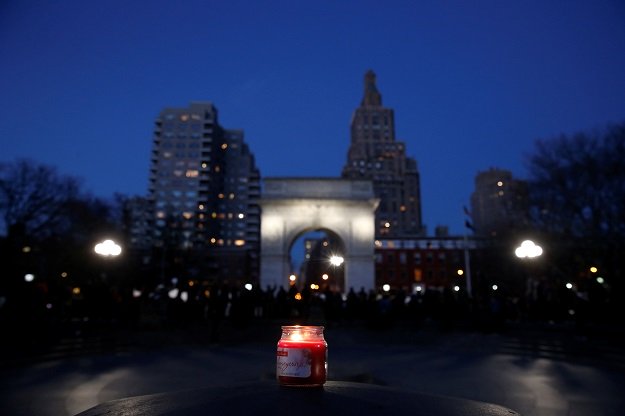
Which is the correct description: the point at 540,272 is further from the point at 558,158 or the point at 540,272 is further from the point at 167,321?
the point at 167,321

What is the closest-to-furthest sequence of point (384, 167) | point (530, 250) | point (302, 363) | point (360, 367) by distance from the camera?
point (302, 363)
point (360, 367)
point (530, 250)
point (384, 167)

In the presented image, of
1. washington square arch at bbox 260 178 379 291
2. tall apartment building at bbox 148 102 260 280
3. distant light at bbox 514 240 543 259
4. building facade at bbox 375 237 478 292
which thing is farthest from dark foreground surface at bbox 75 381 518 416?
tall apartment building at bbox 148 102 260 280

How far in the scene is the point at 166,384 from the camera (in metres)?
6.84

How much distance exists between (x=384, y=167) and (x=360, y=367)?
112 m

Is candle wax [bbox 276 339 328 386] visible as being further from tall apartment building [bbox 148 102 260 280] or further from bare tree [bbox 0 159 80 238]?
tall apartment building [bbox 148 102 260 280]

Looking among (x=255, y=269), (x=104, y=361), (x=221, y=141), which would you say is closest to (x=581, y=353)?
(x=104, y=361)

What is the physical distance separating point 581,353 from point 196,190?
89578 mm

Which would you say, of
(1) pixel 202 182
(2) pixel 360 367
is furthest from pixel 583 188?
(1) pixel 202 182

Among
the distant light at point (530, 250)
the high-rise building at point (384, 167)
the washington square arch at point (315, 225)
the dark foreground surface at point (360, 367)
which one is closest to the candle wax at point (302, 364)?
the dark foreground surface at point (360, 367)

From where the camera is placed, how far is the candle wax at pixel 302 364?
2.65 m

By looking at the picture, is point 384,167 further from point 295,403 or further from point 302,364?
point 295,403

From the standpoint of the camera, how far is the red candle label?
8.67ft

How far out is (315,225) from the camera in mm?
31375

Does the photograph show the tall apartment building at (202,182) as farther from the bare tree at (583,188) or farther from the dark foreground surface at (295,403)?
the dark foreground surface at (295,403)
